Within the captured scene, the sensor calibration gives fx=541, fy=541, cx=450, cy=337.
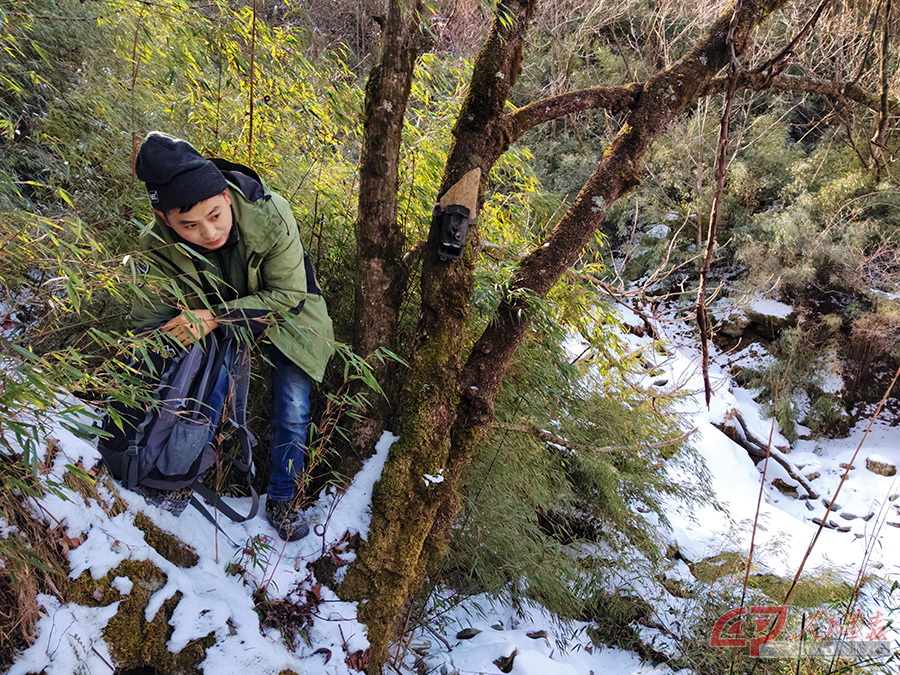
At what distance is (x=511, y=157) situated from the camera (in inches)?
104

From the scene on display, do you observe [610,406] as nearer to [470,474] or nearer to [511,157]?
[470,474]

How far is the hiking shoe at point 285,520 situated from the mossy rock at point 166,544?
24cm

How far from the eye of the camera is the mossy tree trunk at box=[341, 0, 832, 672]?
1.70 m

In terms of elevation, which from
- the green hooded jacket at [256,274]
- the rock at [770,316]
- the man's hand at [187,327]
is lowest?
the man's hand at [187,327]

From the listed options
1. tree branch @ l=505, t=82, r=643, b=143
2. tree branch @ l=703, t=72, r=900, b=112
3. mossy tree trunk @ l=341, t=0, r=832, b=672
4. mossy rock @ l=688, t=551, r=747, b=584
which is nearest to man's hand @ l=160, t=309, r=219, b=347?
mossy tree trunk @ l=341, t=0, r=832, b=672

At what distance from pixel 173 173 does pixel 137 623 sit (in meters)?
1.10

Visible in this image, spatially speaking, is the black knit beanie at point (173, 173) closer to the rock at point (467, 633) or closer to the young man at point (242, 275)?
the young man at point (242, 275)

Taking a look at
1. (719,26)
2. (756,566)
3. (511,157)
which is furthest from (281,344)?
(756,566)

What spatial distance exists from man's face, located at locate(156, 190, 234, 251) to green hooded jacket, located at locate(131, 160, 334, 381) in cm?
4

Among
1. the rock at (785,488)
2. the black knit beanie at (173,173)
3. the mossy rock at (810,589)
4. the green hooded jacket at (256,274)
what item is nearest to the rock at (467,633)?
the green hooded jacket at (256,274)

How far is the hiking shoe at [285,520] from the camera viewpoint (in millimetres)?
1648

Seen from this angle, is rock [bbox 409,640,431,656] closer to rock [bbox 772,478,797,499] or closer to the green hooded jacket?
the green hooded jacket

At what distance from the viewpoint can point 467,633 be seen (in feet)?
7.70

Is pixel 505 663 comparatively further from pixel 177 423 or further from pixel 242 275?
pixel 242 275
